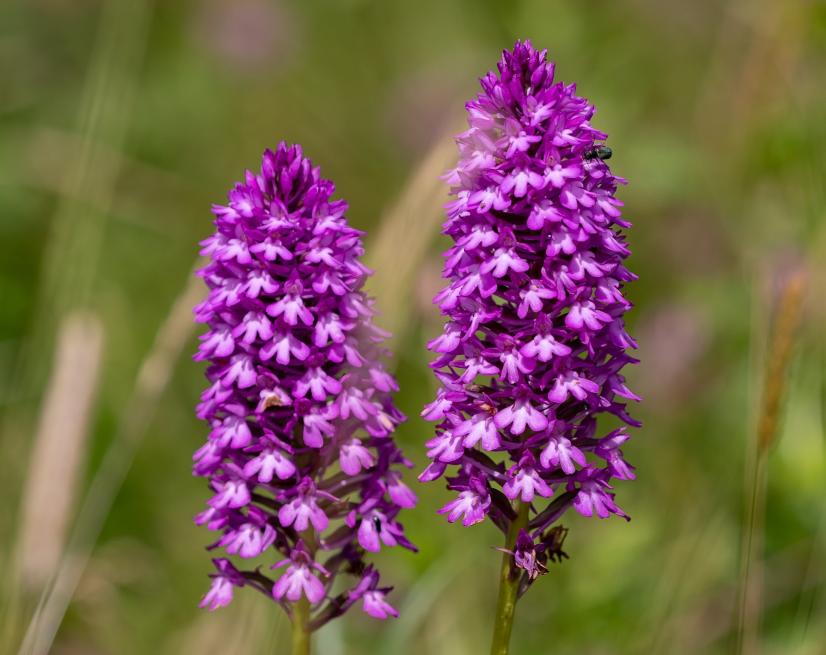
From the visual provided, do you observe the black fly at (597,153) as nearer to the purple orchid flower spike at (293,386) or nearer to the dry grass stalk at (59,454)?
the purple orchid flower spike at (293,386)

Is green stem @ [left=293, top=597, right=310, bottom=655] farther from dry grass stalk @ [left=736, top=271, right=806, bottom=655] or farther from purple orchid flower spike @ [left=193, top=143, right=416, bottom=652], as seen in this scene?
dry grass stalk @ [left=736, top=271, right=806, bottom=655]

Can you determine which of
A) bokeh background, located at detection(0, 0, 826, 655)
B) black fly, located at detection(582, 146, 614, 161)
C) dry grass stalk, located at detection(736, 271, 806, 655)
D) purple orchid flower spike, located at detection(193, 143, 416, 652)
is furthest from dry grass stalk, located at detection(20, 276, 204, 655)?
dry grass stalk, located at detection(736, 271, 806, 655)

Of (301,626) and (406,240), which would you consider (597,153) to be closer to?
(406,240)

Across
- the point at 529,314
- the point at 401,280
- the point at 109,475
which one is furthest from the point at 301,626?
the point at 109,475

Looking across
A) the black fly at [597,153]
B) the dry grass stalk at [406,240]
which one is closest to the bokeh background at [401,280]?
the dry grass stalk at [406,240]

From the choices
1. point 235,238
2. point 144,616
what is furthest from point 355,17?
point 235,238

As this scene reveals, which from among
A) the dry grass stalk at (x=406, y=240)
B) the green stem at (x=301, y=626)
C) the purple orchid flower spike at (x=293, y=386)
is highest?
the dry grass stalk at (x=406, y=240)
